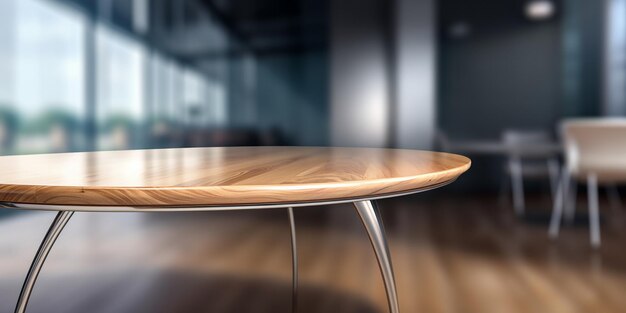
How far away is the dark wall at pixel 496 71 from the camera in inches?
200

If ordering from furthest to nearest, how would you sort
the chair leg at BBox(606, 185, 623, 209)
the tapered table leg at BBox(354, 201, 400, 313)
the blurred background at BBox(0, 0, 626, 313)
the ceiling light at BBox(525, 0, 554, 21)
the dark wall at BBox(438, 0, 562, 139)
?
the dark wall at BBox(438, 0, 562, 139), the ceiling light at BBox(525, 0, 554, 21), the chair leg at BBox(606, 185, 623, 209), the blurred background at BBox(0, 0, 626, 313), the tapered table leg at BBox(354, 201, 400, 313)

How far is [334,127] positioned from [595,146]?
2.76 m

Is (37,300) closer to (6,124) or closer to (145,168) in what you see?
(145,168)

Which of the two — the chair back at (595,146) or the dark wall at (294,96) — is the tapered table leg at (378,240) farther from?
the dark wall at (294,96)

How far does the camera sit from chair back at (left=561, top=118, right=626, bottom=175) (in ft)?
8.65

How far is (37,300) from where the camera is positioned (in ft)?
5.68

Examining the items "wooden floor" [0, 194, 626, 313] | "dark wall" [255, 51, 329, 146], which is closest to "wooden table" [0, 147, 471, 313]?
"wooden floor" [0, 194, 626, 313]

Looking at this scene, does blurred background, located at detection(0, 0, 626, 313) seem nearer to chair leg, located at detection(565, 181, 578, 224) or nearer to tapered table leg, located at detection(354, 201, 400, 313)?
chair leg, located at detection(565, 181, 578, 224)

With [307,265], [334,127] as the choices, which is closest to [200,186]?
[307,265]

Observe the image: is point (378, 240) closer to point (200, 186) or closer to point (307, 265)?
point (200, 186)

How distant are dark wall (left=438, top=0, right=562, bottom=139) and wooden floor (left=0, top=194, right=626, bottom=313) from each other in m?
1.89

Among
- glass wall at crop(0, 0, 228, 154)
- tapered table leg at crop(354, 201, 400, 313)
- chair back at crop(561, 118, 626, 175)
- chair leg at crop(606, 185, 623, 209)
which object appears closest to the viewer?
tapered table leg at crop(354, 201, 400, 313)

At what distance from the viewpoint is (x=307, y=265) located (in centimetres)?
221

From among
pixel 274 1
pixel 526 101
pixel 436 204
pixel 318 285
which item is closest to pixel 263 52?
pixel 274 1
